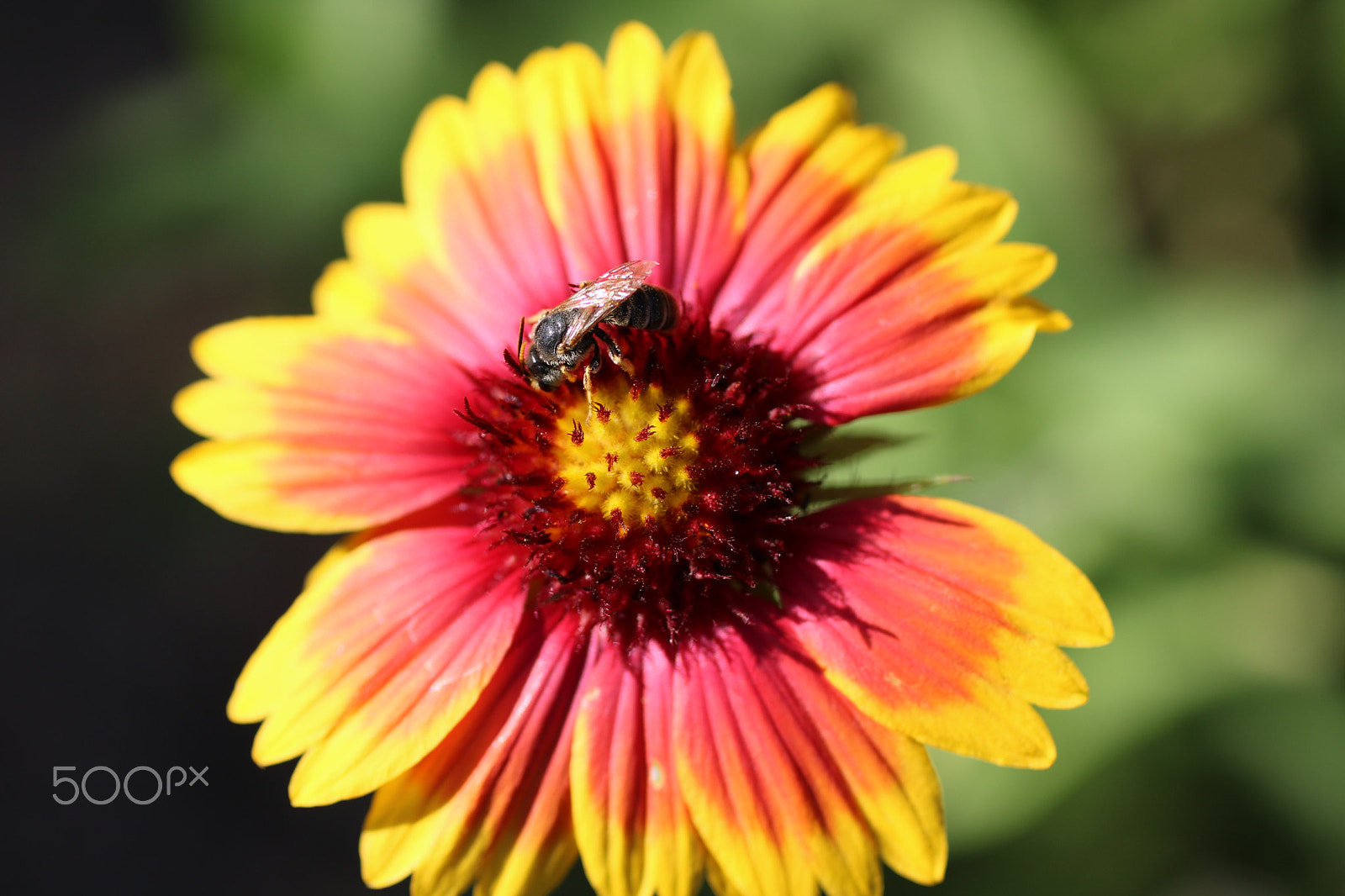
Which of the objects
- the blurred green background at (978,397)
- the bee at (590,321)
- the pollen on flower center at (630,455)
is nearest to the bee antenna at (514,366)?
the bee at (590,321)

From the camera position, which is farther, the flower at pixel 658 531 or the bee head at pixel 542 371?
the bee head at pixel 542 371

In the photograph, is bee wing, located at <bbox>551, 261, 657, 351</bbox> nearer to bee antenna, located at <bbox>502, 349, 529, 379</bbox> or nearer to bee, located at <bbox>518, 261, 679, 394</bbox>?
bee, located at <bbox>518, 261, 679, 394</bbox>

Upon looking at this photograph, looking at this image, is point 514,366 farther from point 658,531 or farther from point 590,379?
point 658,531

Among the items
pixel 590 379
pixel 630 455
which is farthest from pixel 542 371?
pixel 630 455

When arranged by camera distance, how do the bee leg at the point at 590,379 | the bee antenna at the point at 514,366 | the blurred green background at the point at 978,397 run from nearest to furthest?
the bee leg at the point at 590,379, the bee antenna at the point at 514,366, the blurred green background at the point at 978,397

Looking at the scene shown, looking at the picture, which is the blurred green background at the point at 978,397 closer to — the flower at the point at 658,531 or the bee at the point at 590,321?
the flower at the point at 658,531

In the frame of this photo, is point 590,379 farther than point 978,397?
No

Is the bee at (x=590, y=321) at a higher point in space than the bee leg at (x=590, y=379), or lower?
higher

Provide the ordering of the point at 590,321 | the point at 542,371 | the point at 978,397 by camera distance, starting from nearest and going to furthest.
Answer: the point at 590,321 < the point at 542,371 < the point at 978,397
